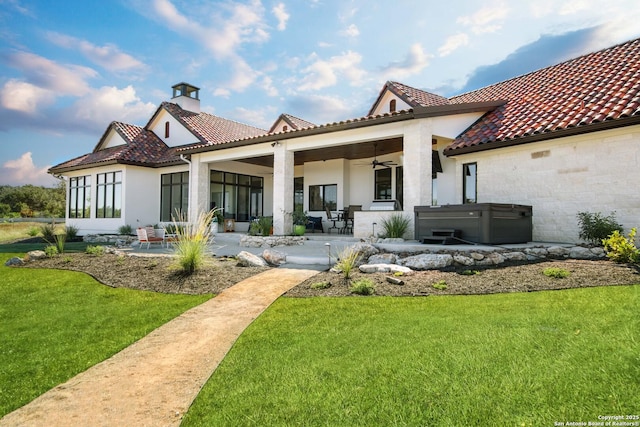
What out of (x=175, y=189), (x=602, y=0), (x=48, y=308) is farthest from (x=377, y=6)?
(x=175, y=189)

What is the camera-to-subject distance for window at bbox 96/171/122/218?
1866cm

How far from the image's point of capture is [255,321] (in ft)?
16.3

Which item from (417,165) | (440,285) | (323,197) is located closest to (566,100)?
(417,165)

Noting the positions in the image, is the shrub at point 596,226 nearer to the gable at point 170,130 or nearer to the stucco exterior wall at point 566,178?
the stucco exterior wall at point 566,178

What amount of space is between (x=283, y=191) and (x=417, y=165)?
16.5ft

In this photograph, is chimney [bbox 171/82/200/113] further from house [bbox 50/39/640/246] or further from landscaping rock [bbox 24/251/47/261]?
landscaping rock [bbox 24/251/47/261]

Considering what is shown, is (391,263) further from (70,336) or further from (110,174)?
(110,174)

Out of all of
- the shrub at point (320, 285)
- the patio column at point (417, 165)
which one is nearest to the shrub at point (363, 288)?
the shrub at point (320, 285)

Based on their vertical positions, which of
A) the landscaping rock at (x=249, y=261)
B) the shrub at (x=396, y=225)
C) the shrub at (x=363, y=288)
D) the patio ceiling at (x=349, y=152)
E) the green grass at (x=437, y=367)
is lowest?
the green grass at (x=437, y=367)

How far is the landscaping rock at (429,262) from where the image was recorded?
774 cm

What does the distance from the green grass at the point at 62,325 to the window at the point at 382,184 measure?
1164 cm

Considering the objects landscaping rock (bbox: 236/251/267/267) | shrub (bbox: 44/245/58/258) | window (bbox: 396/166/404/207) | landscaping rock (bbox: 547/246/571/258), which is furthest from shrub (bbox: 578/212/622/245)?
shrub (bbox: 44/245/58/258)

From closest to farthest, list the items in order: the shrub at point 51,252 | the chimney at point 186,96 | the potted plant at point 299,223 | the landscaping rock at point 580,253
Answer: the landscaping rock at point 580,253
the shrub at point 51,252
the potted plant at point 299,223
the chimney at point 186,96

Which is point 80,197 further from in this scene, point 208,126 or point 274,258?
point 274,258
